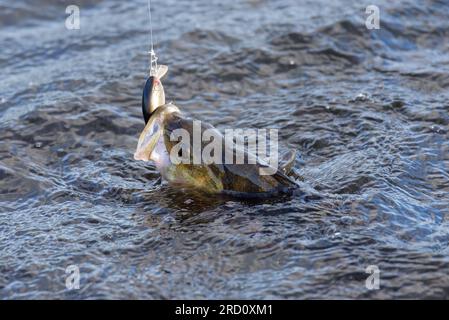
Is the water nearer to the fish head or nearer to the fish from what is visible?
the fish

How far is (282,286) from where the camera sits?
4328 millimetres

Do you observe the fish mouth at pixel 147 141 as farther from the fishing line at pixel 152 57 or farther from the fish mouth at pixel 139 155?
the fishing line at pixel 152 57

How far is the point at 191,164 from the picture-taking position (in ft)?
A: 17.0

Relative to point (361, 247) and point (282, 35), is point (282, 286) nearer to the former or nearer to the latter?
point (361, 247)

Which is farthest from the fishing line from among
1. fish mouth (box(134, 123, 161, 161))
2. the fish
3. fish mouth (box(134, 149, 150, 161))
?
fish mouth (box(134, 149, 150, 161))

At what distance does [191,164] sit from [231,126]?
1706 millimetres

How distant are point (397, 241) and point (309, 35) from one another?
4.26 m

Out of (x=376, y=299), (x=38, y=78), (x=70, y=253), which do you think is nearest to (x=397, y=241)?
(x=376, y=299)

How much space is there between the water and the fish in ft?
0.36

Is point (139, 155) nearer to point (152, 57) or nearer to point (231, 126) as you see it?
point (231, 126)

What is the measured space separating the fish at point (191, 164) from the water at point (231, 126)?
110 millimetres

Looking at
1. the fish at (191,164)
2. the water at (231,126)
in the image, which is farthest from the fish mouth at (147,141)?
the water at (231,126)

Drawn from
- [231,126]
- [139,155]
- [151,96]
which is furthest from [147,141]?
[231,126]
